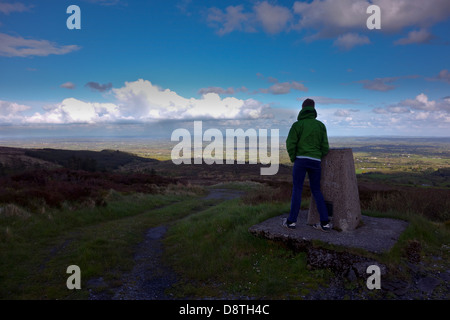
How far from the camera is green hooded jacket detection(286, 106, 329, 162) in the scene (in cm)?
586

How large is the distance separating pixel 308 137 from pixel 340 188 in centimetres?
140

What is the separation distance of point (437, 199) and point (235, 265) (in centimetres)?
840

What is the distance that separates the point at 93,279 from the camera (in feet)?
17.3

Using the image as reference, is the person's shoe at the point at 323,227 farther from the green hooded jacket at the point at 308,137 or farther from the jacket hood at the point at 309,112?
the jacket hood at the point at 309,112

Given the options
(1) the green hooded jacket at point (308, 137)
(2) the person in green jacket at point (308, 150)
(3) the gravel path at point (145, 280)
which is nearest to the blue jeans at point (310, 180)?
(2) the person in green jacket at point (308, 150)

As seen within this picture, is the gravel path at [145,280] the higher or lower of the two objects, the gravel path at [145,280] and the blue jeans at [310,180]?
the lower

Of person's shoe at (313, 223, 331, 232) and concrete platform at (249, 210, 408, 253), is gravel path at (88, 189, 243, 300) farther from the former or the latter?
Result: person's shoe at (313, 223, 331, 232)

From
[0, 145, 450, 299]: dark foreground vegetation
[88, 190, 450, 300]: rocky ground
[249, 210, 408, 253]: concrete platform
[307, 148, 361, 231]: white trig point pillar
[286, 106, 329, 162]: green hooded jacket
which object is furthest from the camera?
[307, 148, 361, 231]: white trig point pillar

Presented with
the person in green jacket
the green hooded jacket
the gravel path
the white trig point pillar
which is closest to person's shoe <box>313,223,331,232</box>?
the person in green jacket

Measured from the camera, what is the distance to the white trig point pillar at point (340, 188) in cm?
597

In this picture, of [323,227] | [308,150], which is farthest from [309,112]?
[323,227]

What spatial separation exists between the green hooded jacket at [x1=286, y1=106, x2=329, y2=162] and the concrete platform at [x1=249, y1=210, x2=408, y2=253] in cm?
167

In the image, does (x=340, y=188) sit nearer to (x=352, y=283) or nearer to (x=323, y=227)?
(x=323, y=227)
